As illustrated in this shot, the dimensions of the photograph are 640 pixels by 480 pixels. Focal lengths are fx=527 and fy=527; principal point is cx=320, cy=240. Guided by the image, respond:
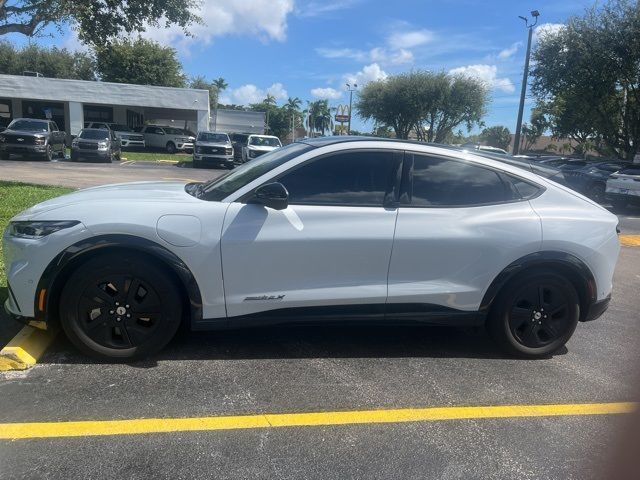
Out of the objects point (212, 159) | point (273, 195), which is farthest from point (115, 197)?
point (212, 159)

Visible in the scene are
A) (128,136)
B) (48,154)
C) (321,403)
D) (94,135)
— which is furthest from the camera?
(128,136)

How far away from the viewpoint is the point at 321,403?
3.40m

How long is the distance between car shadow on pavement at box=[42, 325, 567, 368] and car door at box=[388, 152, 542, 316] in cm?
49

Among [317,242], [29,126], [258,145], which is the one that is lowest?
[317,242]

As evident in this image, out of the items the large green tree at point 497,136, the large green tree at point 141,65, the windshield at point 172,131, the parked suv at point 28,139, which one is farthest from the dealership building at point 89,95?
the large green tree at point 497,136

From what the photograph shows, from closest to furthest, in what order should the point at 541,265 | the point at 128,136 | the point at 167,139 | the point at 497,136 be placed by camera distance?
the point at 541,265 < the point at 128,136 < the point at 167,139 < the point at 497,136

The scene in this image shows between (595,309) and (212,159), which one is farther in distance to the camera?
(212,159)

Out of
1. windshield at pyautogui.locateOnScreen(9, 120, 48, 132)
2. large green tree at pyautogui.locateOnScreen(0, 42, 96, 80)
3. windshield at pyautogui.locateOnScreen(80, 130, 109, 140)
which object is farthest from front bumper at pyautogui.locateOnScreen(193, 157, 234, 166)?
large green tree at pyautogui.locateOnScreen(0, 42, 96, 80)

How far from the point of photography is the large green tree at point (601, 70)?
22.1 m

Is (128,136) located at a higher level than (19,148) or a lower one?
higher

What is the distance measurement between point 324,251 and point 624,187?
1614cm

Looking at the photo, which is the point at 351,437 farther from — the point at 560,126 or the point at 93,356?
the point at 560,126

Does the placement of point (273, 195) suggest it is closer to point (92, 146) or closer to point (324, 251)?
point (324, 251)

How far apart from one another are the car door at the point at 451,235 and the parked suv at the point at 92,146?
2309 centimetres
